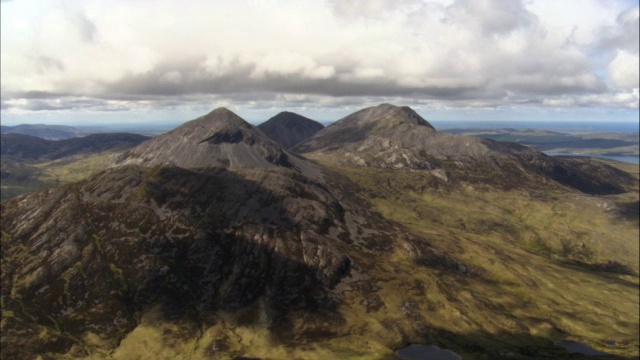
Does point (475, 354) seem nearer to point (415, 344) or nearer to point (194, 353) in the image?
point (415, 344)

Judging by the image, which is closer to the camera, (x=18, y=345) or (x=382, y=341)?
(x=18, y=345)

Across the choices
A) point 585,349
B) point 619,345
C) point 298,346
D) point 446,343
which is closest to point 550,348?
point 585,349

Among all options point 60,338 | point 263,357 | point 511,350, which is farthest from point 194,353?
point 511,350

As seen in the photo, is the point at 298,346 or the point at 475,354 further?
the point at 298,346

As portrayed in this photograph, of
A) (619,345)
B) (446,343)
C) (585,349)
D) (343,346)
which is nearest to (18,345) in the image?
(343,346)

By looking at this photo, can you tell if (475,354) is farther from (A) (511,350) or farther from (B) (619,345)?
(B) (619,345)

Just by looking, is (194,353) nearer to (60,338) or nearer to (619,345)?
(60,338)

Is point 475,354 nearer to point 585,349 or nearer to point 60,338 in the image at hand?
point 585,349
